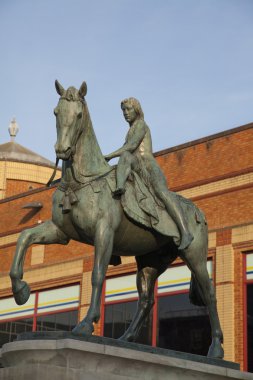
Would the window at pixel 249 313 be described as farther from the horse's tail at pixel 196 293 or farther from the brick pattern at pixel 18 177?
the brick pattern at pixel 18 177

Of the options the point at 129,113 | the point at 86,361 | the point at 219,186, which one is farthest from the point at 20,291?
the point at 219,186

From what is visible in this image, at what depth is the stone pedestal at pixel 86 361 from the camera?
10.7m

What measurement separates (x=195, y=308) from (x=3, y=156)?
19.7 metres

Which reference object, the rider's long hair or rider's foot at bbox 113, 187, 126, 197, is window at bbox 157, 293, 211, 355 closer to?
the rider's long hair

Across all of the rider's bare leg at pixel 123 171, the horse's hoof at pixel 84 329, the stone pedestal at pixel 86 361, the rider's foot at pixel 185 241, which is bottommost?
the stone pedestal at pixel 86 361

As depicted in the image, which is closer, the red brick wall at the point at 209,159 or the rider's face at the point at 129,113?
the rider's face at the point at 129,113

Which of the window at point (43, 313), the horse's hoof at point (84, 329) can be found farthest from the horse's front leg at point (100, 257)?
the window at point (43, 313)

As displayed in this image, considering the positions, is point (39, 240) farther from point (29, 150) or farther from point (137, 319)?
point (29, 150)

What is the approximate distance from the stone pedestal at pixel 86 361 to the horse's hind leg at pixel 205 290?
112 cm

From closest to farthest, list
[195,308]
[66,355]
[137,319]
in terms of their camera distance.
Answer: [66,355] < [137,319] < [195,308]

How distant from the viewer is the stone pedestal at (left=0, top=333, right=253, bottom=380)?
422 inches

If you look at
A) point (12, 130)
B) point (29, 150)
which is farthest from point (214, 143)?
point (12, 130)

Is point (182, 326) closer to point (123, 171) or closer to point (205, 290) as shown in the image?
point (205, 290)

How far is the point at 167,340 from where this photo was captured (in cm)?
2481
